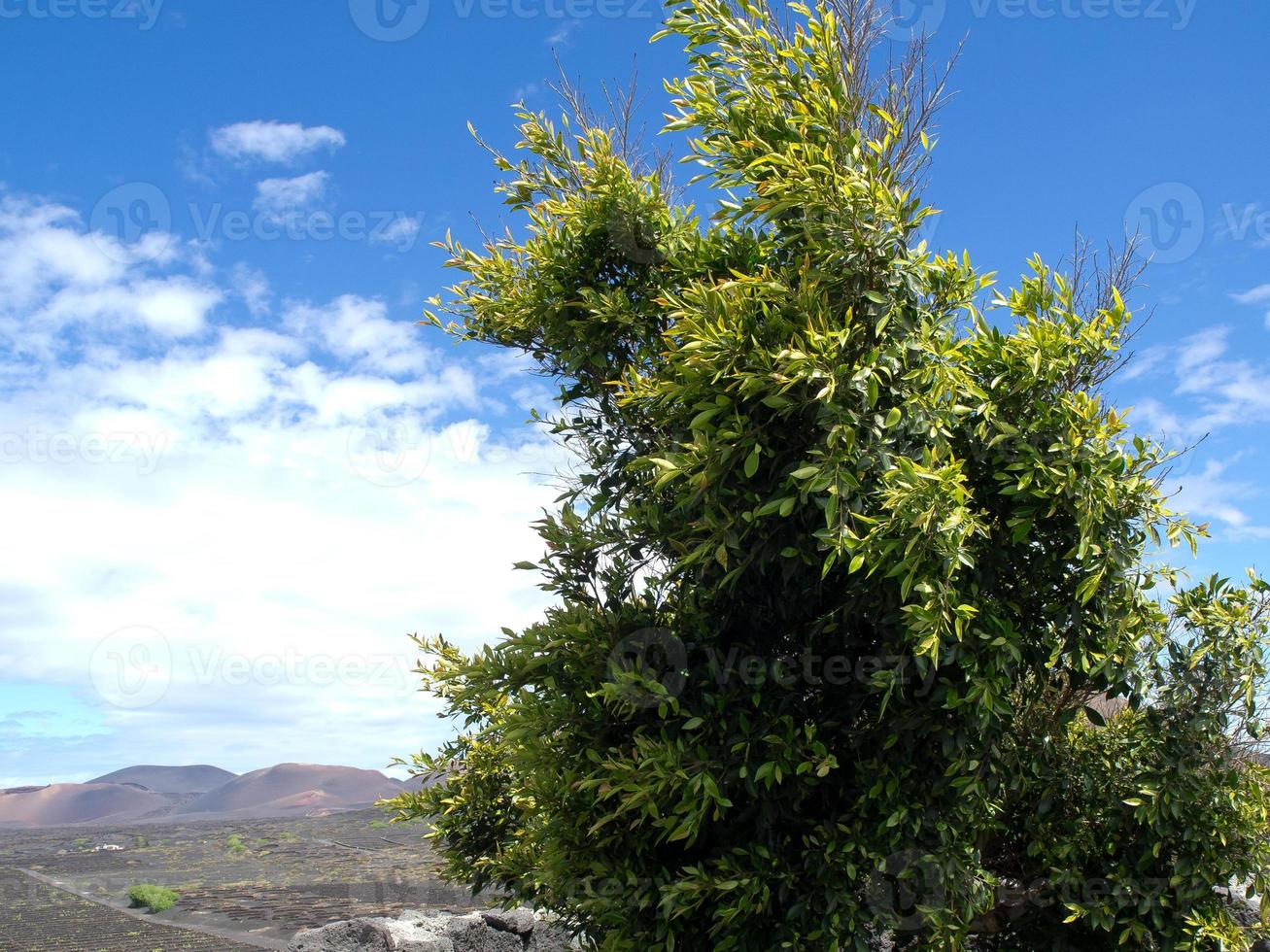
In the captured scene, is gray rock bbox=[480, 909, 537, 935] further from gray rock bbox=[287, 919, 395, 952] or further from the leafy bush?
the leafy bush

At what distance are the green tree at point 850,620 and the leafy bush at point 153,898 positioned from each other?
61.0 feet

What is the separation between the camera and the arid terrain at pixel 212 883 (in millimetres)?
16672

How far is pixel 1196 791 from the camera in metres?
4.85

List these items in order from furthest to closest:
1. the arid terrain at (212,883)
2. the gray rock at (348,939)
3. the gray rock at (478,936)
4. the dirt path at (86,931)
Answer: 1. the arid terrain at (212,883)
2. the dirt path at (86,931)
3. the gray rock at (478,936)
4. the gray rock at (348,939)

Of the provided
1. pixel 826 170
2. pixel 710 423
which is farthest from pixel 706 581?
pixel 826 170

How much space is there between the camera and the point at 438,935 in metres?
10.1

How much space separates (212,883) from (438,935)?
17475 mm

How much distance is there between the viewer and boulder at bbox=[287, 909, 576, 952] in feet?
31.6

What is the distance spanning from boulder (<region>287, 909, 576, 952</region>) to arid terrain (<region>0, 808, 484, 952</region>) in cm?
151

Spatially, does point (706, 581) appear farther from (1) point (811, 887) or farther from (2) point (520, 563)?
(1) point (811, 887)

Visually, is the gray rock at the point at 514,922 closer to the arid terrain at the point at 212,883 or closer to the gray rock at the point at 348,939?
the gray rock at the point at 348,939
